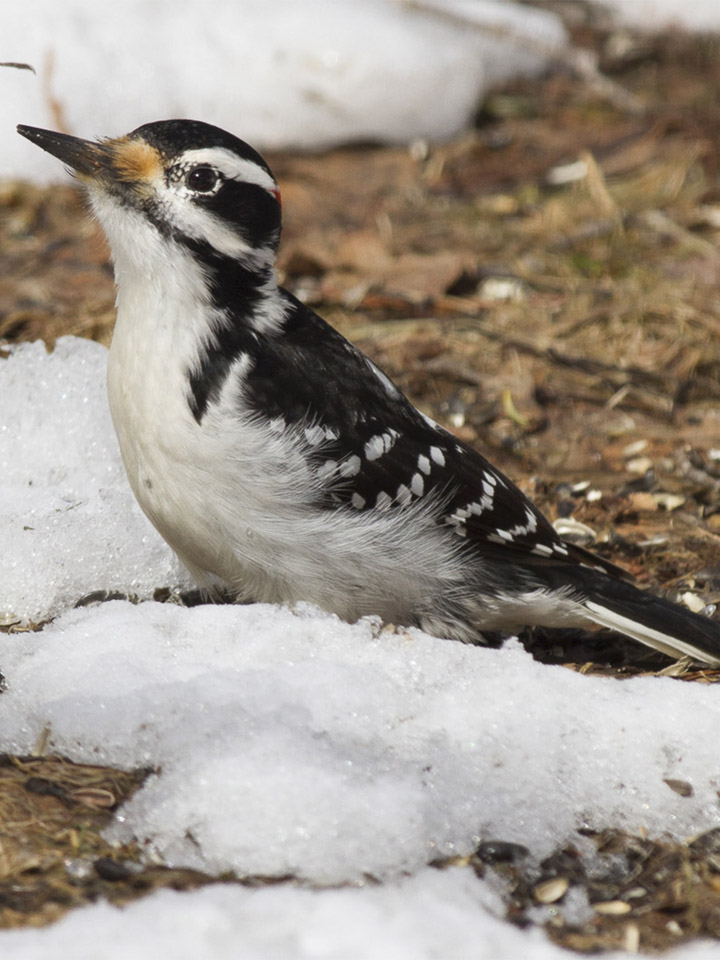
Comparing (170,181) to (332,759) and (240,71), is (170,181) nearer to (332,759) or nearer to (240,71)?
(332,759)

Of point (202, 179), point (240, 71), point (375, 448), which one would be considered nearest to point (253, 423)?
point (375, 448)

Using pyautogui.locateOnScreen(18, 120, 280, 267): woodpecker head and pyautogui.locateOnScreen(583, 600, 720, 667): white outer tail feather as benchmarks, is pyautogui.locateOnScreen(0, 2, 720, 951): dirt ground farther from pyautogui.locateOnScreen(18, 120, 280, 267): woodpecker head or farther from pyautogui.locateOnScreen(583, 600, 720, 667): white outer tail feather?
pyautogui.locateOnScreen(18, 120, 280, 267): woodpecker head

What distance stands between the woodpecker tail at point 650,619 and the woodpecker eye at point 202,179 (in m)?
1.90

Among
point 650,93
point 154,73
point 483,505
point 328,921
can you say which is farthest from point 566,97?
point 328,921

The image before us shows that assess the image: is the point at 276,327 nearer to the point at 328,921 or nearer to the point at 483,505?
the point at 483,505

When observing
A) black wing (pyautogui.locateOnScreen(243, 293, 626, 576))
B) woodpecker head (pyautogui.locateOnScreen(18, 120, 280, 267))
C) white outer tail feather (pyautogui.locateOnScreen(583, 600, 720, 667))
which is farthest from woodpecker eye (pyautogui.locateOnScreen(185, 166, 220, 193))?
white outer tail feather (pyautogui.locateOnScreen(583, 600, 720, 667))

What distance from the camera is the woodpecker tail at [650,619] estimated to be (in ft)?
14.1

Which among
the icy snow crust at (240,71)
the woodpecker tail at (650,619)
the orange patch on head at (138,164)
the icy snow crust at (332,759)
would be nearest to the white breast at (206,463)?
the orange patch on head at (138,164)

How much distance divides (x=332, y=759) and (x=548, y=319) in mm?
4075

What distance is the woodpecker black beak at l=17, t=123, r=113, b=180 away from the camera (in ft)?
13.0

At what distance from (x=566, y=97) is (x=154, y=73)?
11.2ft

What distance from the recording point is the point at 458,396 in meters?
6.11

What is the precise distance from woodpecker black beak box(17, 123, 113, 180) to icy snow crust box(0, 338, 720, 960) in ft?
4.55

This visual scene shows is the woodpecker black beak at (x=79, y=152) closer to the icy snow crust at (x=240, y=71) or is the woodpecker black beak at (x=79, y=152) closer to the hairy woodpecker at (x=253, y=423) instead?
the hairy woodpecker at (x=253, y=423)
